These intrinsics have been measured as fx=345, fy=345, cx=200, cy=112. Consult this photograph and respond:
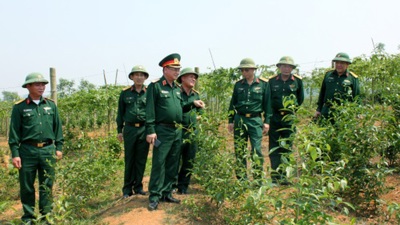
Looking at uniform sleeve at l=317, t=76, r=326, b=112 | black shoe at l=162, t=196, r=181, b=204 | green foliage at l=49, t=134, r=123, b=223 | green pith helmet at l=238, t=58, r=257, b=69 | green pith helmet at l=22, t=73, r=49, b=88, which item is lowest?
black shoe at l=162, t=196, r=181, b=204

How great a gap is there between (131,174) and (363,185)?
3.13 meters

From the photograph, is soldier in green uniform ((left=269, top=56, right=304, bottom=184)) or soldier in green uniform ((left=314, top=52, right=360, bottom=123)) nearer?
soldier in green uniform ((left=314, top=52, right=360, bottom=123))

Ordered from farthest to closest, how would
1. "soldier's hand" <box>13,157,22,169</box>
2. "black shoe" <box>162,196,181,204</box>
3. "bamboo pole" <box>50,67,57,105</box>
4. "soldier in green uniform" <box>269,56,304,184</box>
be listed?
1. "bamboo pole" <box>50,67,57,105</box>
2. "soldier in green uniform" <box>269,56,304,184</box>
3. "black shoe" <box>162,196,181,204</box>
4. "soldier's hand" <box>13,157,22,169</box>

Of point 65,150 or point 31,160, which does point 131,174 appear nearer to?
point 31,160

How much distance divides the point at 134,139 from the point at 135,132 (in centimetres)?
10

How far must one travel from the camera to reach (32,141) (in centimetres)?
413

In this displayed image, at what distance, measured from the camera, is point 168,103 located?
438cm

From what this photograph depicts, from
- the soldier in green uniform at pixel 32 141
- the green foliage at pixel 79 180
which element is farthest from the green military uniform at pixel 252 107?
the soldier in green uniform at pixel 32 141

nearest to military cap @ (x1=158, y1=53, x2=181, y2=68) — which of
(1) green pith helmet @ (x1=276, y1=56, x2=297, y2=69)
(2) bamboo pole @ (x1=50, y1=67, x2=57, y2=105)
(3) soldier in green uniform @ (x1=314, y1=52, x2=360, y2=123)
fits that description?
(1) green pith helmet @ (x1=276, y1=56, x2=297, y2=69)

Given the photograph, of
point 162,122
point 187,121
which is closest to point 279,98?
point 187,121

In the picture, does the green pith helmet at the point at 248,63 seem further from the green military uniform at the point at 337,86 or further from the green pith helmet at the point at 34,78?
the green pith helmet at the point at 34,78

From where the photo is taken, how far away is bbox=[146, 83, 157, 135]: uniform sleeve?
13.9 feet

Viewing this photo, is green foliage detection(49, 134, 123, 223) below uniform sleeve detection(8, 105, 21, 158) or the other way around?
below

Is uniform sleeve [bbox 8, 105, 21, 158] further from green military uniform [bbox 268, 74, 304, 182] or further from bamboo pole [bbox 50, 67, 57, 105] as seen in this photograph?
green military uniform [bbox 268, 74, 304, 182]
